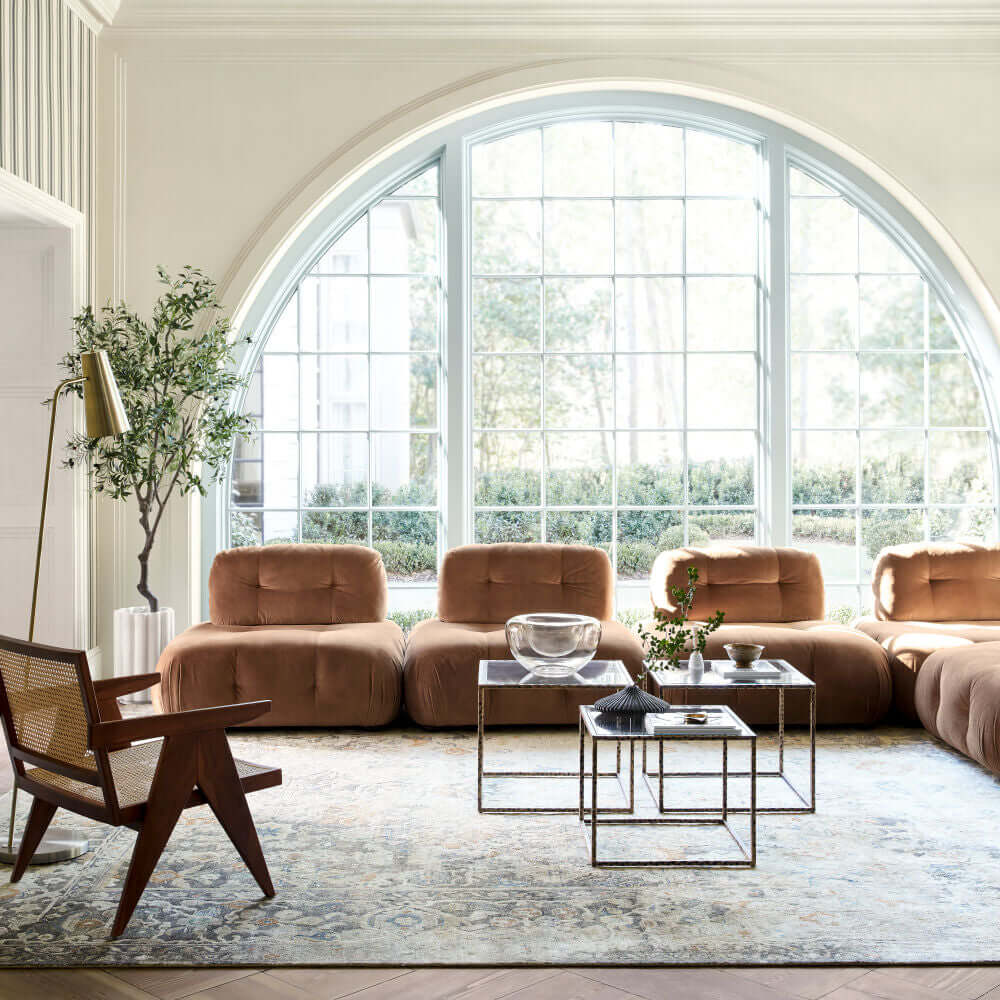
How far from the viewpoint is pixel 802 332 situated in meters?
6.09

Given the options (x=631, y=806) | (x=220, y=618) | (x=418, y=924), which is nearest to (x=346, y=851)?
(x=418, y=924)

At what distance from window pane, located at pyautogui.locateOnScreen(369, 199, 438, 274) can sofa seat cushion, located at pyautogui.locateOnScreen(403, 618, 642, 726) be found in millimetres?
2460

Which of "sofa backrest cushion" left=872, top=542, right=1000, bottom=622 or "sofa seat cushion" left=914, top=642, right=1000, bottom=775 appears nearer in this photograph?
"sofa seat cushion" left=914, top=642, right=1000, bottom=775

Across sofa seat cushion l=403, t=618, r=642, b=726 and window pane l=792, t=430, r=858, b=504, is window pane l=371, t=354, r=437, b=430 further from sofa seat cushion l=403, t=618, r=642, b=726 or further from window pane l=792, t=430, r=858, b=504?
window pane l=792, t=430, r=858, b=504

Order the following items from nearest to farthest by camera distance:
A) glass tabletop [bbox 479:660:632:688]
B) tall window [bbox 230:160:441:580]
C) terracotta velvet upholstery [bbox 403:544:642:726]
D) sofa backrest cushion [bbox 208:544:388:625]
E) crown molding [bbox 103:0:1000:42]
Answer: glass tabletop [bbox 479:660:632:688]
terracotta velvet upholstery [bbox 403:544:642:726]
sofa backrest cushion [bbox 208:544:388:625]
crown molding [bbox 103:0:1000:42]
tall window [bbox 230:160:441:580]

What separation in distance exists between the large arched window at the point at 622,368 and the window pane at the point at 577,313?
0.02 metres

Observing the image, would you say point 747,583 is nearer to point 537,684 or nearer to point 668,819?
point 668,819

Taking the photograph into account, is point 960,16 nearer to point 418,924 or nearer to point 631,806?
point 631,806

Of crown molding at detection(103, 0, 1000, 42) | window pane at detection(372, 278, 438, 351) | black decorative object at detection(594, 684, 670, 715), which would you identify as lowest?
black decorative object at detection(594, 684, 670, 715)

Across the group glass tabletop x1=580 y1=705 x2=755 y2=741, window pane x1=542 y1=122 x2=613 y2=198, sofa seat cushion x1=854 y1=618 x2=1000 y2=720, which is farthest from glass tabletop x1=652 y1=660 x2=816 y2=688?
window pane x1=542 y1=122 x2=613 y2=198

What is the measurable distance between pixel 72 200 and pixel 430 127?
1989 mm

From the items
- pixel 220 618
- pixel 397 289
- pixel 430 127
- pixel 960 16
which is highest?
pixel 960 16

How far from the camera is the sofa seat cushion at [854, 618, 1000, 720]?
469 cm

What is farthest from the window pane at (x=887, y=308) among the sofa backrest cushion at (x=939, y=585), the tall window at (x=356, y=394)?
the tall window at (x=356, y=394)
